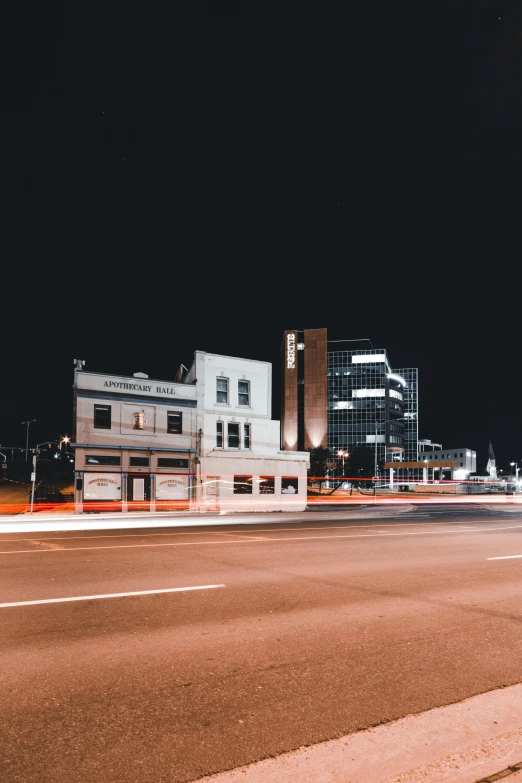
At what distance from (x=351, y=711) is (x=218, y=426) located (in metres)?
32.0

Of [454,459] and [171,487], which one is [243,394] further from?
[454,459]

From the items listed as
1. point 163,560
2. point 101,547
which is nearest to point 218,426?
point 101,547

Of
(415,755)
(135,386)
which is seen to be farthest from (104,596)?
(135,386)

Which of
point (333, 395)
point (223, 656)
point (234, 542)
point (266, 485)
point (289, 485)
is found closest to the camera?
point (223, 656)

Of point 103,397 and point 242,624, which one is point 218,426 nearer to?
point 103,397

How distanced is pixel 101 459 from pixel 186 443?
533 cm

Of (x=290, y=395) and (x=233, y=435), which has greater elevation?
(x=290, y=395)

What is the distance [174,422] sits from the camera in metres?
35.1

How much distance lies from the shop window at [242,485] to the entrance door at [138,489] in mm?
5555

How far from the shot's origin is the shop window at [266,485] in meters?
36.4

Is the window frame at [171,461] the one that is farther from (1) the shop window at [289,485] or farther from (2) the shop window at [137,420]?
(1) the shop window at [289,485]

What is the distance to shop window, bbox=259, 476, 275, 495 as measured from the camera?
120ft

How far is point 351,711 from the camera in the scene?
4332mm

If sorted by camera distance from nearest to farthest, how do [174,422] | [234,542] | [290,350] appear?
1. [234,542]
2. [174,422]
3. [290,350]
